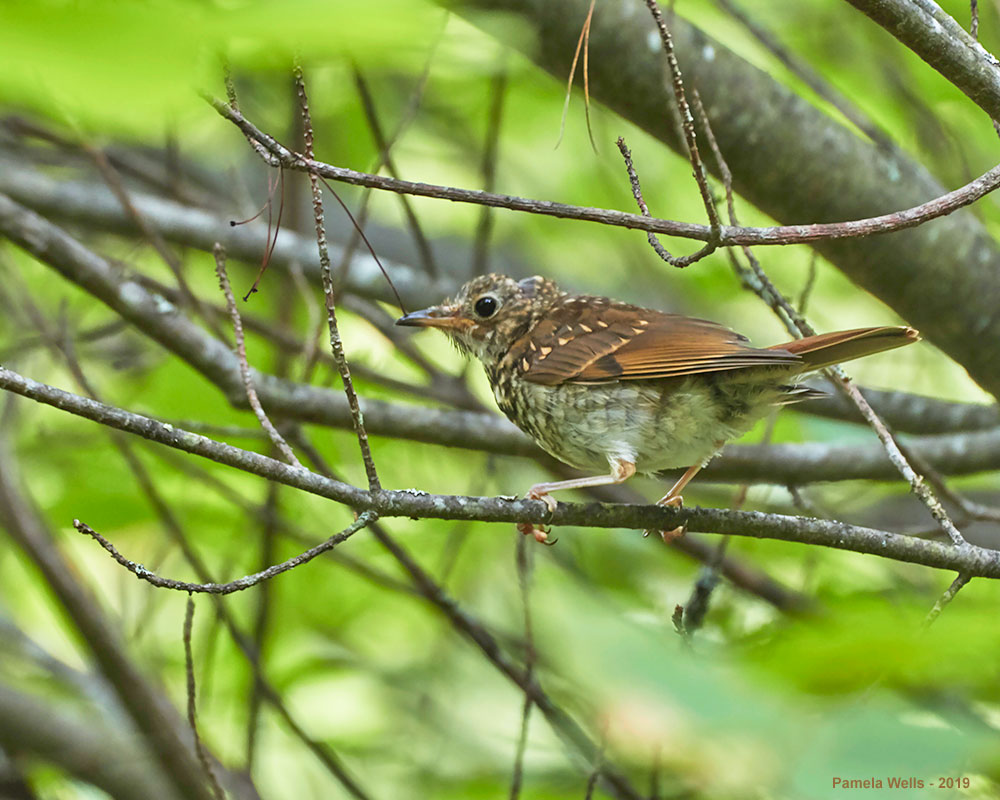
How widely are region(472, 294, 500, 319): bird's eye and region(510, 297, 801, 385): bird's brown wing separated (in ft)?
0.61

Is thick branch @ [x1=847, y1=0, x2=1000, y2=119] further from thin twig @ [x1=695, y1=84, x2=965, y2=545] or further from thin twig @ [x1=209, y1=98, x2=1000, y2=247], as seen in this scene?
thin twig @ [x1=695, y1=84, x2=965, y2=545]

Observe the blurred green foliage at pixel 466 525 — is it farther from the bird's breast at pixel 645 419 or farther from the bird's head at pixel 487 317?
the bird's head at pixel 487 317

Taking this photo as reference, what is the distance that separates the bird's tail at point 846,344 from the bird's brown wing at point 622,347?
0.05 m

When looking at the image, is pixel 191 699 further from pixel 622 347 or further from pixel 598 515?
pixel 622 347

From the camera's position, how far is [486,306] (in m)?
3.94

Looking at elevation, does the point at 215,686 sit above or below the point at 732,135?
below

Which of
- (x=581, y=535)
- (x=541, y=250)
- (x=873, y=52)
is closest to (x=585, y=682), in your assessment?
(x=581, y=535)

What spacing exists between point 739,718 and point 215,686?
3.89 m

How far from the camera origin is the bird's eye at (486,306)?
12.9 ft

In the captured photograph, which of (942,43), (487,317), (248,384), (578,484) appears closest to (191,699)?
(248,384)

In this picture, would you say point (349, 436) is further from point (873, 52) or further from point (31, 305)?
point (873, 52)

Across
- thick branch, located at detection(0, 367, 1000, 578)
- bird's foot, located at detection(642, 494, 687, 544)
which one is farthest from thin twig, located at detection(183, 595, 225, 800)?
bird's foot, located at detection(642, 494, 687, 544)

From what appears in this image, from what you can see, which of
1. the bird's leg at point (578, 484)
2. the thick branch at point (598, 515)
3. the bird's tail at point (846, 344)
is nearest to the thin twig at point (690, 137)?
the thick branch at point (598, 515)

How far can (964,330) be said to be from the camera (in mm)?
3428
